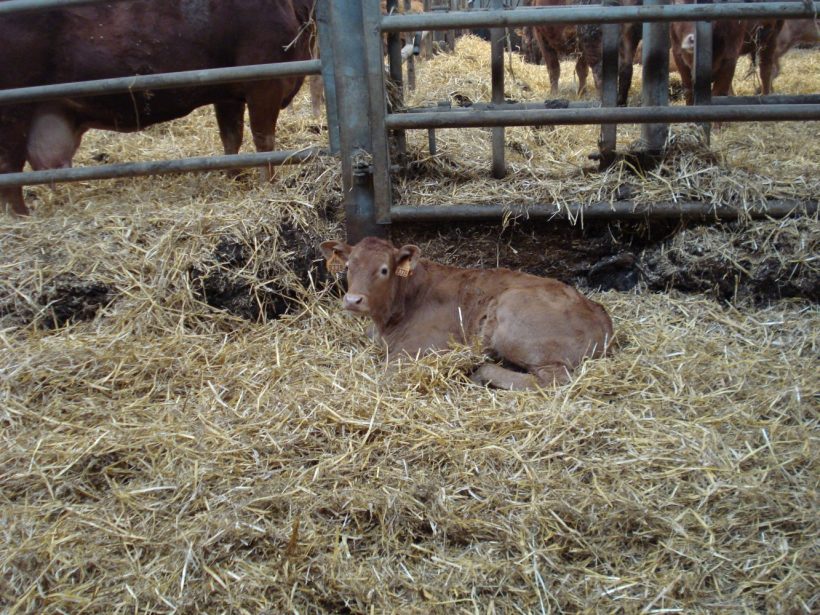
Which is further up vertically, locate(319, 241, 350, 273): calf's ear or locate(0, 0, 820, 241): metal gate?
locate(0, 0, 820, 241): metal gate

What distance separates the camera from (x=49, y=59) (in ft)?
17.5

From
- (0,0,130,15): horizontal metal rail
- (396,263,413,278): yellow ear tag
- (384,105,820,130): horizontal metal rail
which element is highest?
(0,0,130,15): horizontal metal rail

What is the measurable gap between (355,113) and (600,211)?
1705 mm

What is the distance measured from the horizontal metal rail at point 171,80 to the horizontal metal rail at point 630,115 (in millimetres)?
905

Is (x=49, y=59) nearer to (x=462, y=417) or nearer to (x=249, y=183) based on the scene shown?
(x=249, y=183)

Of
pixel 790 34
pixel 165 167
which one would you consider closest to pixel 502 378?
pixel 165 167

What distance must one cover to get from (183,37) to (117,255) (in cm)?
208

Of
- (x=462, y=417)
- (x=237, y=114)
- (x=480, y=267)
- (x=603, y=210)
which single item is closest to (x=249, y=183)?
(x=237, y=114)

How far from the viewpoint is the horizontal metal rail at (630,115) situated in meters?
4.16

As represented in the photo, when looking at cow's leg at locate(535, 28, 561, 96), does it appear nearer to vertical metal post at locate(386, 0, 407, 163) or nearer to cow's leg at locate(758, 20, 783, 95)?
cow's leg at locate(758, 20, 783, 95)

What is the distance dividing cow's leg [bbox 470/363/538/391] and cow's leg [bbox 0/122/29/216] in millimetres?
3759

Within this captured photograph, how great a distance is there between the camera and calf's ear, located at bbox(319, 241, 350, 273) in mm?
4215

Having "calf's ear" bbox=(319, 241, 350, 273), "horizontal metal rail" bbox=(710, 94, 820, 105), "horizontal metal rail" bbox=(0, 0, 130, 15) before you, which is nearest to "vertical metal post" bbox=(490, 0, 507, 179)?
"calf's ear" bbox=(319, 241, 350, 273)

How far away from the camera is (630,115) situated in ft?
13.8
